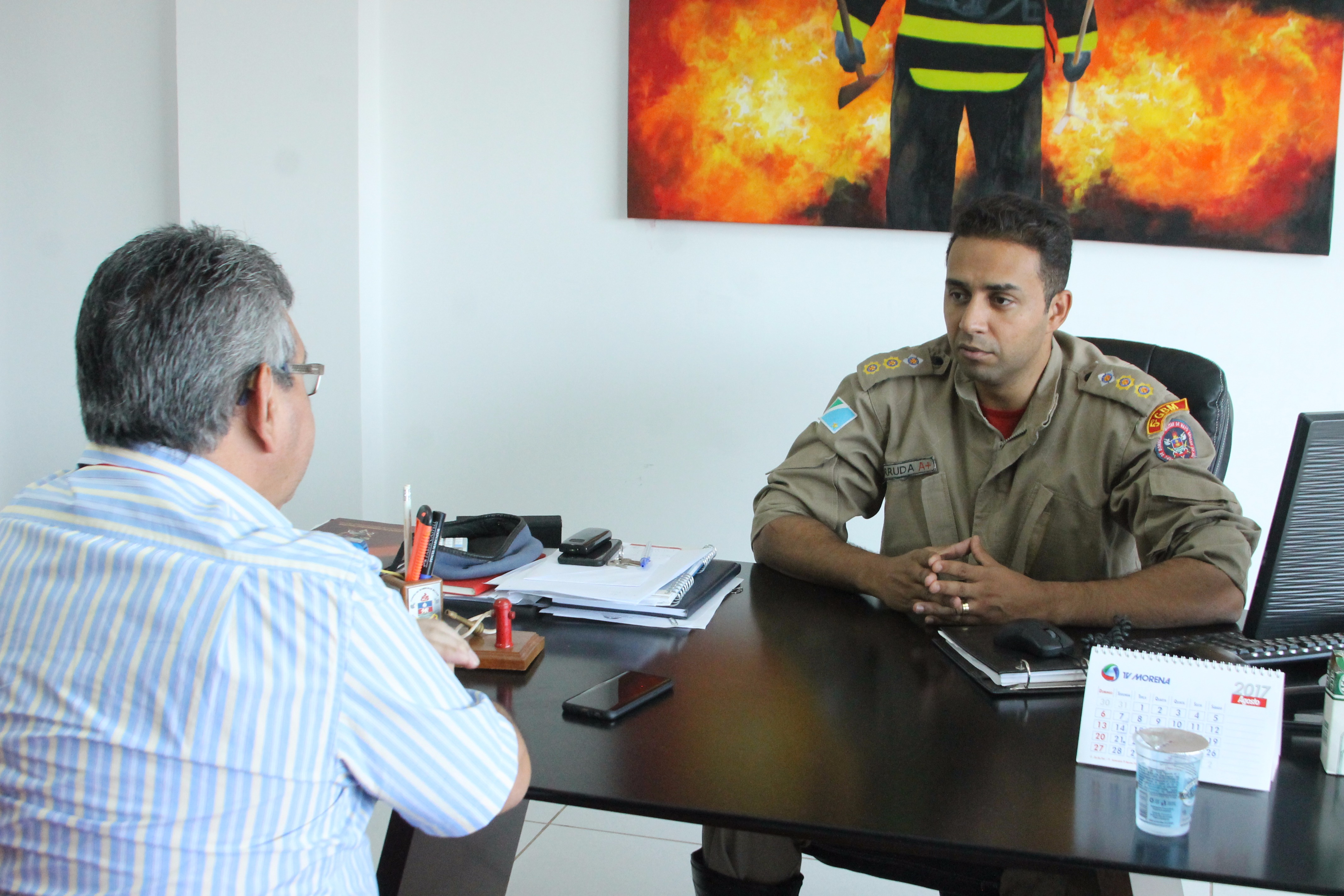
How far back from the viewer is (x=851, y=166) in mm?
2803

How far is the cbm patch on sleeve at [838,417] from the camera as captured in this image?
6.59 ft

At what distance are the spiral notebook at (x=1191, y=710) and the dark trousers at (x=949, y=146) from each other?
74.5 inches

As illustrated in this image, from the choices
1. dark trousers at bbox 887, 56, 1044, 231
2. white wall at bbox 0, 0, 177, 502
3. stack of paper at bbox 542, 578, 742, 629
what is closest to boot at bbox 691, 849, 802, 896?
stack of paper at bbox 542, 578, 742, 629

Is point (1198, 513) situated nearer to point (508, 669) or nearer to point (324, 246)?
point (508, 669)

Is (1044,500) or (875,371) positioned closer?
(1044,500)

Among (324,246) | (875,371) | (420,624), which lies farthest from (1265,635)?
(324,246)

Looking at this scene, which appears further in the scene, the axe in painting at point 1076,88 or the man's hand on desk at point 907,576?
the axe in painting at point 1076,88

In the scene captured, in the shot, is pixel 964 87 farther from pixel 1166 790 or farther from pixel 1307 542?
pixel 1166 790

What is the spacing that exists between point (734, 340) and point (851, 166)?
22.5 inches

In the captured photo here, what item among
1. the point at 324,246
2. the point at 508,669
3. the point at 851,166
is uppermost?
the point at 851,166

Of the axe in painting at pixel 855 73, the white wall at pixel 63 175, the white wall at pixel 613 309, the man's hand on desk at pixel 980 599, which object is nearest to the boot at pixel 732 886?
the man's hand on desk at pixel 980 599

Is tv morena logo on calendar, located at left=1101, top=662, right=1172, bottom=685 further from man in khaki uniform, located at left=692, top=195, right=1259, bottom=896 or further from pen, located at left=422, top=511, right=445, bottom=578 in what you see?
pen, located at left=422, top=511, right=445, bottom=578

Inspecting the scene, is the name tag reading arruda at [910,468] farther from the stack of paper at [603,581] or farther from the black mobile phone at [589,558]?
the black mobile phone at [589,558]

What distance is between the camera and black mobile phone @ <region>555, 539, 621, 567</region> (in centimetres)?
166
